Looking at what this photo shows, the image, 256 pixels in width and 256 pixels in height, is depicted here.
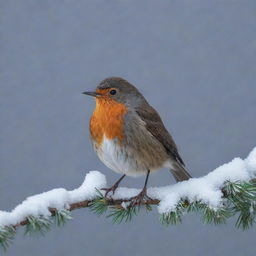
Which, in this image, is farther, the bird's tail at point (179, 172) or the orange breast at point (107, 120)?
the bird's tail at point (179, 172)

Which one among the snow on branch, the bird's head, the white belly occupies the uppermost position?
the bird's head

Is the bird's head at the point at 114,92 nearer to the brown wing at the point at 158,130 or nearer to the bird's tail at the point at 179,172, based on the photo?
the brown wing at the point at 158,130

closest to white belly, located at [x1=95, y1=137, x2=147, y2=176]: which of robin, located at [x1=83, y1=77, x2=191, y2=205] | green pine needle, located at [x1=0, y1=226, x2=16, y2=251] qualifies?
robin, located at [x1=83, y1=77, x2=191, y2=205]

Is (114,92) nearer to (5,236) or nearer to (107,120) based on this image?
(107,120)

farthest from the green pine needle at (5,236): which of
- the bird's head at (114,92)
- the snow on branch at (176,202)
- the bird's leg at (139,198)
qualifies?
the bird's head at (114,92)

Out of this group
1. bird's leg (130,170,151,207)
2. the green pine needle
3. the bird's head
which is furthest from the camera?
the bird's head

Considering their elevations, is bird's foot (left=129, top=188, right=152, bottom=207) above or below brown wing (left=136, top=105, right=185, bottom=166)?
below

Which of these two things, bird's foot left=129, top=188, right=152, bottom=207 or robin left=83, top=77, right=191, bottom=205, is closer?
bird's foot left=129, top=188, right=152, bottom=207

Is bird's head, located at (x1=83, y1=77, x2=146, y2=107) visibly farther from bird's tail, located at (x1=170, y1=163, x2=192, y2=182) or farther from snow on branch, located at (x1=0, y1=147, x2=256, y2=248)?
snow on branch, located at (x1=0, y1=147, x2=256, y2=248)

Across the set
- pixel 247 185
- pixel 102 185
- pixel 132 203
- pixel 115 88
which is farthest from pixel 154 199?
pixel 115 88
